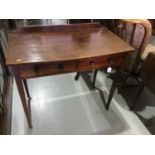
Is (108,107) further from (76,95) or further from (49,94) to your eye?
(49,94)

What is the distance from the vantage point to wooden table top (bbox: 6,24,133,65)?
1040 mm

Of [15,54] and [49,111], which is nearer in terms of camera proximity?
[15,54]

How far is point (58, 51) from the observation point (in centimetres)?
112

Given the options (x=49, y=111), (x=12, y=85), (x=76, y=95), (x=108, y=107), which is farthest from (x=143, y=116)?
(x=12, y=85)

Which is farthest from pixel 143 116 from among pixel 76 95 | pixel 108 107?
pixel 76 95

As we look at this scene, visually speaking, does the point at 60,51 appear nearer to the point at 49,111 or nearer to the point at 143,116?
the point at 49,111

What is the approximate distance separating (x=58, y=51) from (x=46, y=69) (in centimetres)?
15

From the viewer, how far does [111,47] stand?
4.02ft

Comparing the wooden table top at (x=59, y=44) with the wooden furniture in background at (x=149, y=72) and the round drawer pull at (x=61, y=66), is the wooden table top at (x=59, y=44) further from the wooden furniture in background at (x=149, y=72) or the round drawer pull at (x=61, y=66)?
the wooden furniture in background at (x=149, y=72)
